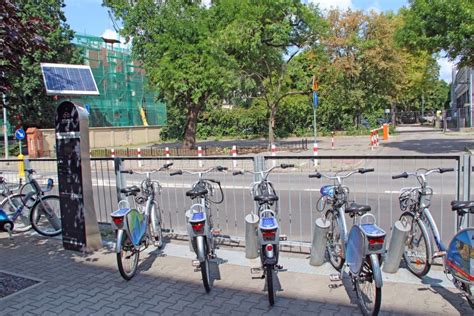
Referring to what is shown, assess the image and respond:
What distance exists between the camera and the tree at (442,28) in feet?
50.7

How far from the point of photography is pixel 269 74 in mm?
23828

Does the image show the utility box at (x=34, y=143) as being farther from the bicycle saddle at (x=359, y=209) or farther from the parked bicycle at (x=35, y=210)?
the bicycle saddle at (x=359, y=209)

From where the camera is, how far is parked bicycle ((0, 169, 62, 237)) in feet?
24.2

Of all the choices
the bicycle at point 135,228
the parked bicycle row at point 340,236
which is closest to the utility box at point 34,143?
the parked bicycle row at point 340,236

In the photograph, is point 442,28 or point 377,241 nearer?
point 377,241

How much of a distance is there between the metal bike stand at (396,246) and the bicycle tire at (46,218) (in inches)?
214

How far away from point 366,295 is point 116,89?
47.1 meters

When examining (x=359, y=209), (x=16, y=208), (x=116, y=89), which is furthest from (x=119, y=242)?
(x=116, y=89)

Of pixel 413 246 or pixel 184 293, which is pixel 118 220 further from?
pixel 413 246

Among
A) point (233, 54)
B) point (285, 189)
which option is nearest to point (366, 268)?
point (285, 189)

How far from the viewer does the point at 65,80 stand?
9.27m

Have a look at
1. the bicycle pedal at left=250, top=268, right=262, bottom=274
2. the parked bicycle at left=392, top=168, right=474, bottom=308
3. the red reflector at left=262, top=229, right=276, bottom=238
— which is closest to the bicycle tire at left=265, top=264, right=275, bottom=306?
the red reflector at left=262, top=229, right=276, bottom=238

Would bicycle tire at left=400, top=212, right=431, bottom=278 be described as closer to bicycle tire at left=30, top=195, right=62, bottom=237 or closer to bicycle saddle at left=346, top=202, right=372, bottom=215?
bicycle saddle at left=346, top=202, right=372, bottom=215

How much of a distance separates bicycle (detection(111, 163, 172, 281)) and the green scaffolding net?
38.9 metres
